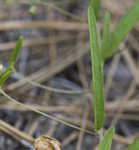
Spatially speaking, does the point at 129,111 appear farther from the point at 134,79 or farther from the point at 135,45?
the point at 135,45

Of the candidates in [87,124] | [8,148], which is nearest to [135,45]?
[87,124]

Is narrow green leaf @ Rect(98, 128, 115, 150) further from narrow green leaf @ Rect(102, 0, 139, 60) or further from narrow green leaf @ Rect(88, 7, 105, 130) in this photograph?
narrow green leaf @ Rect(102, 0, 139, 60)

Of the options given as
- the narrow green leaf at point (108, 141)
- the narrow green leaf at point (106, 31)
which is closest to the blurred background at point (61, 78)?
the narrow green leaf at point (106, 31)

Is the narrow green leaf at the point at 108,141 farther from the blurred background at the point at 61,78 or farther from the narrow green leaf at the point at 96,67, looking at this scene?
the blurred background at the point at 61,78

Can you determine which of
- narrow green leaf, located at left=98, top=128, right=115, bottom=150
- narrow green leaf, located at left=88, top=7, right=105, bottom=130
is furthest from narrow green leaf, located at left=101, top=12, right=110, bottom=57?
narrow green leaf, located at left=98, top=128, right=115, bottom=150

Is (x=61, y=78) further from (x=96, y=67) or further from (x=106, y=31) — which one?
(x=96, y=67)

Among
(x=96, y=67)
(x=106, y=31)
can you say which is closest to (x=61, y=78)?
(x=106, y=31)
